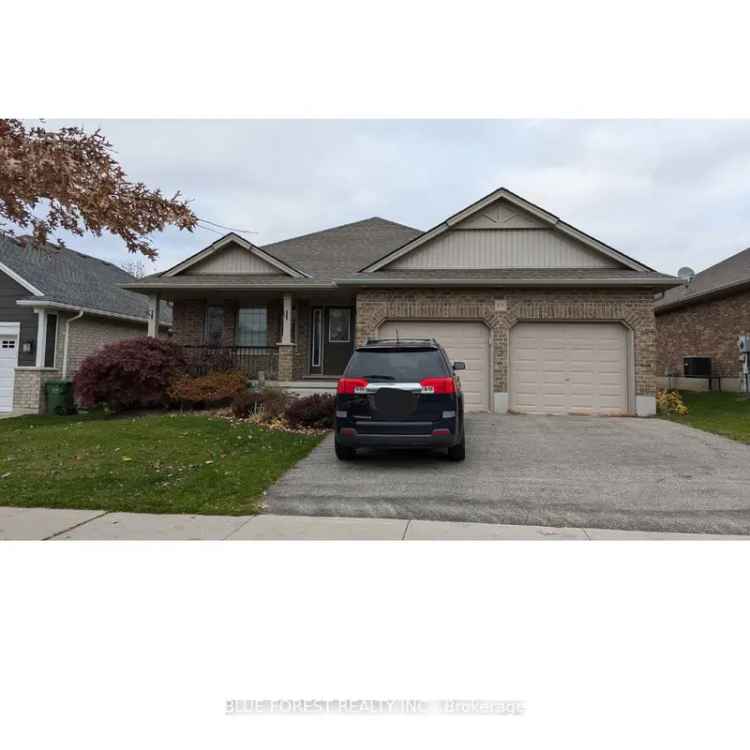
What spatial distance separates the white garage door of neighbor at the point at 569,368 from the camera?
13.8 metres

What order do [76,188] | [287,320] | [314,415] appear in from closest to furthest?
[76,188]
[314,415]
[287,320]

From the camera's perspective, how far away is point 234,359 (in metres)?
16.2

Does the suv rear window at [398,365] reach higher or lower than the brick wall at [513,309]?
lower

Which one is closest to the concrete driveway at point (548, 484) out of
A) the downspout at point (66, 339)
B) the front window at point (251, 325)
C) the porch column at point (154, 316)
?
the front window at point (251, 325)

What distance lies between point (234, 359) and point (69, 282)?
8346mm

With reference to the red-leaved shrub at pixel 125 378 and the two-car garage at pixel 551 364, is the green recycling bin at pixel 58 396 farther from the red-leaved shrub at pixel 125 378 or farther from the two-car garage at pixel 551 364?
the two-car garage at pixel 551 364

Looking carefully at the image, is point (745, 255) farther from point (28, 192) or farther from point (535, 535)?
point (28, 192)

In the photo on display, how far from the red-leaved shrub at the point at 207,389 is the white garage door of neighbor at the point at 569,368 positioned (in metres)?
7.07

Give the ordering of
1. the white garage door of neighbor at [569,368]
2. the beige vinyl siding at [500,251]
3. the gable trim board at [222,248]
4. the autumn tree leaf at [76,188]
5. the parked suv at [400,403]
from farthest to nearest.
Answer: the gable trim board at [222,248] → the beige vinyl siding at [500,251] → the white garage door of neighbor at [569,368] → the parked suv at [400,403] → the autumn tree leaf at [76,188]

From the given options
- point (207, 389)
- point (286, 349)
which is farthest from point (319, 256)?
point (207, 389)

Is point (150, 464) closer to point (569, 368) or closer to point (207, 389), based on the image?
point (207, 389)

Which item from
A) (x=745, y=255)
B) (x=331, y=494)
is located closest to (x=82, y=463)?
(x=331, y=494)

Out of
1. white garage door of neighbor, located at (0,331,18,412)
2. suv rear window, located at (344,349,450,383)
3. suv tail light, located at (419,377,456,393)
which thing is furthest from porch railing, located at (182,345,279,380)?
suv tail light, located at (419,377,456,393)
